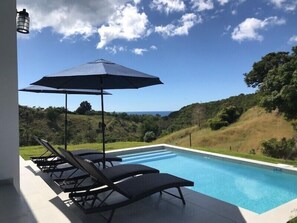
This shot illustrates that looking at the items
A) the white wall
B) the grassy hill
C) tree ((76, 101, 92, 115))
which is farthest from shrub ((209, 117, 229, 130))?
the white wall

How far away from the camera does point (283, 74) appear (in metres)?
13.5

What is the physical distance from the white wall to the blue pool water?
417cm

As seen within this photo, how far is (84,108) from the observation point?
94.9 feet

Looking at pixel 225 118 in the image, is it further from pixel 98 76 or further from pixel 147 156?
pixel 98 76

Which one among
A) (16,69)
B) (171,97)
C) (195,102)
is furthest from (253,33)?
(195,102)

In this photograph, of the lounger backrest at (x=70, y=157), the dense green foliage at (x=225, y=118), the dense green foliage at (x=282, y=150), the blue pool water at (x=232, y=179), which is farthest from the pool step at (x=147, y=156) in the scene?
the dense green foliage at (x=225, y=118)

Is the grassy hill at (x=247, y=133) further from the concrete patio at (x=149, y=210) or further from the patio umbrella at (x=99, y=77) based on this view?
the concrete patio at (x=149, y=210)

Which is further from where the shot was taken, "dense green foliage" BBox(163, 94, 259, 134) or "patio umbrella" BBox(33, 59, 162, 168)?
"dense green foliage" BBox(163, 94, 259, 134)

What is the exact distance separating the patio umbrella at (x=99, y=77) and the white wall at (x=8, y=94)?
0.61 metres

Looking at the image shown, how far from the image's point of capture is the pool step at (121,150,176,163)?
9459 mm

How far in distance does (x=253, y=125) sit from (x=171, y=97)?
351 inches

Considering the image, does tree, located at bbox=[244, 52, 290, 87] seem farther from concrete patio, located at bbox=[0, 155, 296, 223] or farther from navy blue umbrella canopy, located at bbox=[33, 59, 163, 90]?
concrete patio, located at bbox=[0, 155, 296, 223]

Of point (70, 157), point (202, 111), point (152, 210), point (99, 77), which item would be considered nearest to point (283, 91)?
point (99, 77)

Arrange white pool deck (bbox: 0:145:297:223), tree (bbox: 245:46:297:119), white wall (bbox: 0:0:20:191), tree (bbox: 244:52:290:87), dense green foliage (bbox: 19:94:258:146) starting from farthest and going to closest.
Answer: tree (bbox: 244:52:290:87) → dense green foliage (bbox: 19:94:258:146) → tree (bbox: 245:46:297:119) → white wall (bbox: 0:0:20:191) → white pool deck (bbox: 0:145:297:223)
